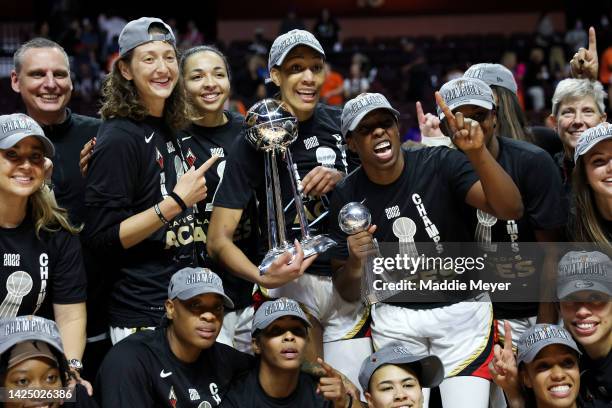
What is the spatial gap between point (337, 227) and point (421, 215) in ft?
1.23

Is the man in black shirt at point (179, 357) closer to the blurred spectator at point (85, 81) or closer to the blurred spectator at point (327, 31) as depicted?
the blurred spectator at point (85, 81)

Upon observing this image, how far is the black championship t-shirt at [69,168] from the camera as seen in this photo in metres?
→ 4.48

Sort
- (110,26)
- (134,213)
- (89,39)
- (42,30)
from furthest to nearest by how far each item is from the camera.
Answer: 1. (110,26)
2. (89,39)
3. (42,30)
4. (134,213)

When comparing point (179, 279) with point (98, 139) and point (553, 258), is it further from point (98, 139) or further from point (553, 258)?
point (553, 258)

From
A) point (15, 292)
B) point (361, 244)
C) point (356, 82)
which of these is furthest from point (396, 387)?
point (356, 82)

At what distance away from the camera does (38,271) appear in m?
3.94

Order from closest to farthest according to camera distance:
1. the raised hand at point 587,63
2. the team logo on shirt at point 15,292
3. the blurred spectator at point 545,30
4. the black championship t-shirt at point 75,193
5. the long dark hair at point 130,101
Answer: the team logo on shirt at point 15,292
the long dark hair at point 130,101
the black championship t-shirt at point 75,193
the raised hand at point 587,63
the blurred spectator at point 545,30

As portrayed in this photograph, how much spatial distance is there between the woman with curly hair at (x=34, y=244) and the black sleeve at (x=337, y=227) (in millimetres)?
1104

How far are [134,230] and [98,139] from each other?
0.47 metres

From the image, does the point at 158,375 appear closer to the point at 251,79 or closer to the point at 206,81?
the point at 206,81

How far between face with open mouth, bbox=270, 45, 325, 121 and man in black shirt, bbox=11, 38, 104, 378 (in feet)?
3.42

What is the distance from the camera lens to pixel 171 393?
404cm

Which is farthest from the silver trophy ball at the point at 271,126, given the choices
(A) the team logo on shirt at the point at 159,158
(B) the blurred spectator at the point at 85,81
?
(B) the blurred spectator at the point at 85,81

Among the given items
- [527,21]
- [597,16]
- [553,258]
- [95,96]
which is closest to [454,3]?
[527,21]
